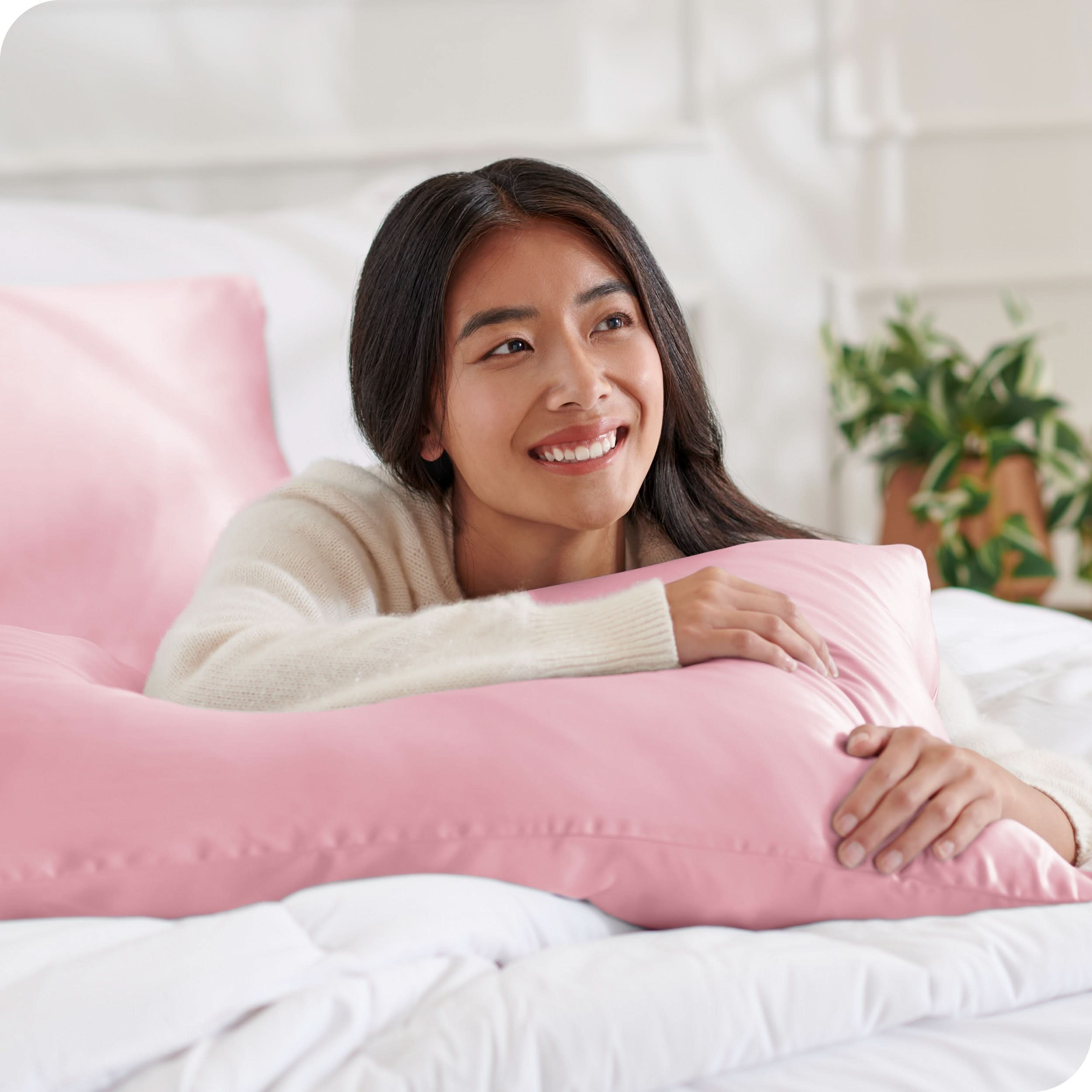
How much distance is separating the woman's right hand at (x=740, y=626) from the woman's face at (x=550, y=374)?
22cm

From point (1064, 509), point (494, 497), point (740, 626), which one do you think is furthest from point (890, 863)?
point (1064, 509)

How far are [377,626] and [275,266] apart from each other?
0.96 m

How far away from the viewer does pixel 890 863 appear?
736 mm

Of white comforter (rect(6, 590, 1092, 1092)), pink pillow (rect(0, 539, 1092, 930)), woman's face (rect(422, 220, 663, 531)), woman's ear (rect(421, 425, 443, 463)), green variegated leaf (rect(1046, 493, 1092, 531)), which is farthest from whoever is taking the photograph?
green variegated leaf (rect(1046, 493, 1092, 531))

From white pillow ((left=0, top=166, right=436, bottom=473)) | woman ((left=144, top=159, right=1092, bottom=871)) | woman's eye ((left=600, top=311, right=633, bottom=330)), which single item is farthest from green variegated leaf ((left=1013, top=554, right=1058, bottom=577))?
woman's eye ((left=600, top=311, right=633, bottom=330))

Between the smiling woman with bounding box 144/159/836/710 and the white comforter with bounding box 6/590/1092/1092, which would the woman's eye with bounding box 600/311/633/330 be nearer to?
the smiling woman with bounding box 144/159/836/710

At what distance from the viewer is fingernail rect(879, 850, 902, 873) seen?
736mm

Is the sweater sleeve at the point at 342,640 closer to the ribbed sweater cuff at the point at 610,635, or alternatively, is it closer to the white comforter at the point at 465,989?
the ribbed sweater cuff at the point at 610,635

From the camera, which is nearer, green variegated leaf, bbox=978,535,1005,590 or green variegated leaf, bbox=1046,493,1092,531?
green variegated leaf, bbox=978,535,1005,590

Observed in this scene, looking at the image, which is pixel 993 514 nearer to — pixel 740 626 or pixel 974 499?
pixel 974 499


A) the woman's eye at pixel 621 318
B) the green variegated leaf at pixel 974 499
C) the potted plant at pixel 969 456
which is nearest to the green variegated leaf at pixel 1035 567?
the potted plant at pixel 969 456

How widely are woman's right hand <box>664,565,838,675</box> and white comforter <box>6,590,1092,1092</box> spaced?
20 centimetres

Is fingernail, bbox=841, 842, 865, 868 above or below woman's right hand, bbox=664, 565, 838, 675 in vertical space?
below

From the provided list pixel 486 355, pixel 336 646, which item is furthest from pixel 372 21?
pixel 336 646
